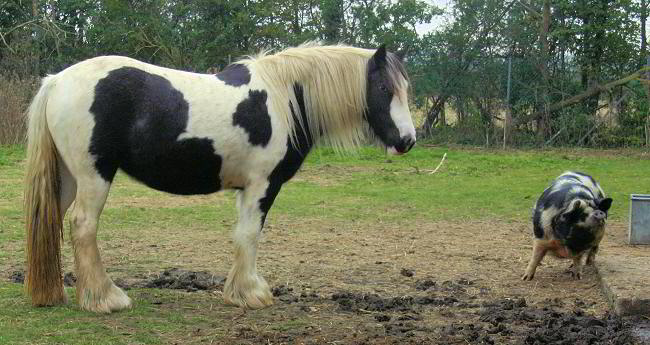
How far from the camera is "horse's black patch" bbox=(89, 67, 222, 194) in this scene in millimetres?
5145

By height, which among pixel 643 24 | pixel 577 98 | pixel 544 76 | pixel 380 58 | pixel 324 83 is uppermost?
pixel 643 24

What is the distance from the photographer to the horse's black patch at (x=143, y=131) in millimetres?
5145

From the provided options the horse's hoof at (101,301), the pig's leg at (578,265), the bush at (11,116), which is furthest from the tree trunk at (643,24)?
the horse's hoof at (101,301)

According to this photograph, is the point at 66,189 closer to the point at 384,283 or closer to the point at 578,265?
the point at 384,283

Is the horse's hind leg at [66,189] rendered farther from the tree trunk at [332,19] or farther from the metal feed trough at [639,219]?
the tree trunk at [332,19]

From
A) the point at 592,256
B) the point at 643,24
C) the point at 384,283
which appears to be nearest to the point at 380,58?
the point at 384,283

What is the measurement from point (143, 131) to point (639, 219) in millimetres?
5222

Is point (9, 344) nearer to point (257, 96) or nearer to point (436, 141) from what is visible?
point (257, 96)

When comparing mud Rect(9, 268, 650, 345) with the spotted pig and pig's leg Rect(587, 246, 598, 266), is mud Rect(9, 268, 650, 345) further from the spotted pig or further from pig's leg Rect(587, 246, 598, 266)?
pig's leg Rect(587, 246, 598, 266)

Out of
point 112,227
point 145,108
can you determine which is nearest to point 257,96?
point 145,108

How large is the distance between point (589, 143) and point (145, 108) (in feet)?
47.9

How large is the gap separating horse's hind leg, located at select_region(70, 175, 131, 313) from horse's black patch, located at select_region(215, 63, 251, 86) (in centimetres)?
106

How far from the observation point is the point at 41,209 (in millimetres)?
5207

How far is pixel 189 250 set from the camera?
751 centimetres
